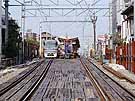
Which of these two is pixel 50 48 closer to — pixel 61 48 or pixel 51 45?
pixel 51 45

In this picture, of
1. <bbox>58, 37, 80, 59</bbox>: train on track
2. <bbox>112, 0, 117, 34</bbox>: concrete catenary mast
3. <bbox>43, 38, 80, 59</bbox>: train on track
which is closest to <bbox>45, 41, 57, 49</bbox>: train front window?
<bbox>43, 38, 80, 59</bbox>: train on track

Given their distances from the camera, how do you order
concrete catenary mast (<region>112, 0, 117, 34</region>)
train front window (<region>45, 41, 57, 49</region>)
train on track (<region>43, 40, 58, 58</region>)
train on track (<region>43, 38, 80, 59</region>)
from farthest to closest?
concrete catenary mast (<region>112, 0, 117, 34</region>) < train on track (<region>43, 38, 80, 59</region>) < train on track (<region>43, 40, 58, 58</region>) < train front window (<region>45, 41, 57, 49</region>)

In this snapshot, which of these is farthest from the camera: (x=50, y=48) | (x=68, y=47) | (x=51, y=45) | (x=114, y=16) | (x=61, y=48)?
(x=114, y=16)

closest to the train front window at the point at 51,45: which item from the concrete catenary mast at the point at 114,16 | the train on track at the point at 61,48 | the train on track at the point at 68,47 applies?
the train on track at the point at 61,48

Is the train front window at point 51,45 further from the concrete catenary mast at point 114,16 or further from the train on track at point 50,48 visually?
the concrete catenary mast at point 114,16

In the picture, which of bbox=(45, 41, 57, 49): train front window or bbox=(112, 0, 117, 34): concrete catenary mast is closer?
bbox=(45, 41, 57, 49): train front window

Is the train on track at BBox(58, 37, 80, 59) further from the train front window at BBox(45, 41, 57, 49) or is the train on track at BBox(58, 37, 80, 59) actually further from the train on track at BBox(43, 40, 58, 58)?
the train front window at BBox(45, 41, 57, 49)

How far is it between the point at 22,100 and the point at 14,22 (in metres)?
41.9


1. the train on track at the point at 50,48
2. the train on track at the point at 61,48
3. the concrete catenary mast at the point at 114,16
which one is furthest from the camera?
the concrete catenary mast at the point at 114,16

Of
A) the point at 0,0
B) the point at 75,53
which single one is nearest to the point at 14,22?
the point at 0,0

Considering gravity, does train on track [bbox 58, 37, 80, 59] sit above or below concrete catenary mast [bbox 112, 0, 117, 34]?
below

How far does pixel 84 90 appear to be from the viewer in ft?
70.4

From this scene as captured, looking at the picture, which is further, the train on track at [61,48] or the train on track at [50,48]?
the train on track at [61,48]

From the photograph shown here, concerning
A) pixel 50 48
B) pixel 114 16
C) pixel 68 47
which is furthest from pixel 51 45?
pixel 114 16
